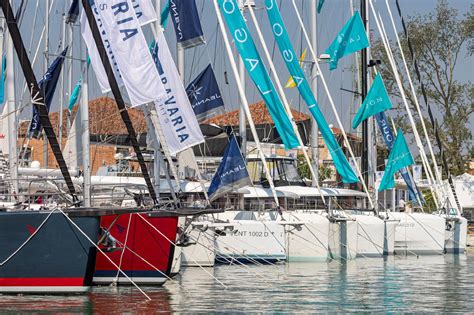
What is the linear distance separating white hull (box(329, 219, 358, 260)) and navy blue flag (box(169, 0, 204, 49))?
327 inches

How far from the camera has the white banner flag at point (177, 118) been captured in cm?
3206

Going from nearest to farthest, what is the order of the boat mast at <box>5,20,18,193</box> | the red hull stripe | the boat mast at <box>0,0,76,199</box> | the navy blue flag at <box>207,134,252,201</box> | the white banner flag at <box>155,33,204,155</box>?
the boat mast at <box>0,0,76,199</box>
the red hull stripe
the white banner flag at <box>155,33,204,155</box>
the boat mast at <box>5,20,18,193</box>
the navy blue flag at <box>207,134,252,201</box>

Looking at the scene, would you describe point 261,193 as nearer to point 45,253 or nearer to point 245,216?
point 245,216

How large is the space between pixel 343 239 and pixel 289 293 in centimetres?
1309

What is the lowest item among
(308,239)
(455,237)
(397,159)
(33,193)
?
(455,237)

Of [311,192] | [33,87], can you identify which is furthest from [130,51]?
[311,192]

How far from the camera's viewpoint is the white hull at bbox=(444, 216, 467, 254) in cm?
4969

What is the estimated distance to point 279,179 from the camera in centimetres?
4788

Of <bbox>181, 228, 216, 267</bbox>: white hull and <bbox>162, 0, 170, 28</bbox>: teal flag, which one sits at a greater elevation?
<bbox>162, 0, 170, 28</bbox>: teal flag

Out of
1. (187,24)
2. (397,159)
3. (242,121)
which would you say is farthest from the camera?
(397,159)

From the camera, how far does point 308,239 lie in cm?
4112

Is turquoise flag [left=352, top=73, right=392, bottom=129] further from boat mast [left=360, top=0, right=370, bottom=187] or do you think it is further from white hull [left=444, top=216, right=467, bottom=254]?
white hull [left=444, top=216, right=467, bottom=254]

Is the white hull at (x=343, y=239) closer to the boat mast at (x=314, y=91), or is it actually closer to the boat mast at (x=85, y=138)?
the boat mast at (x=314, y=91)

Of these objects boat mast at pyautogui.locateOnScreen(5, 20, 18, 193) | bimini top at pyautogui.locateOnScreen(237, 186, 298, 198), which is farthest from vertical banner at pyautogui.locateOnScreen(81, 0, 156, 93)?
bimini top at pyautogui.locateOnScreen(237, 186, 298, 198)
